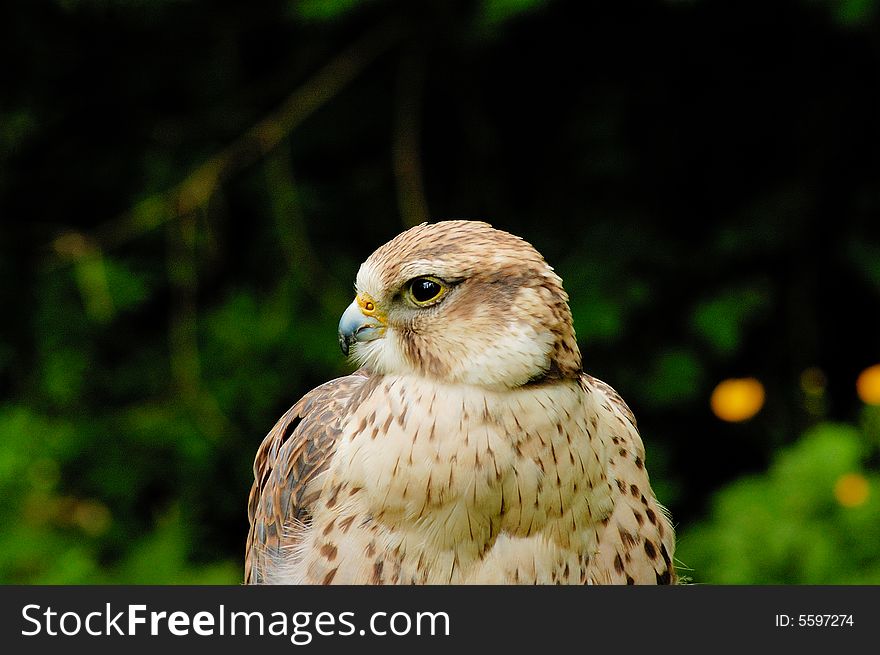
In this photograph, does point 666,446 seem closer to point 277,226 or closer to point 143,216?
point 277,226

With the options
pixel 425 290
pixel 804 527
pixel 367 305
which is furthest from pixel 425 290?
pixel 804 527

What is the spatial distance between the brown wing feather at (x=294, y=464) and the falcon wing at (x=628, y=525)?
0.51 metres

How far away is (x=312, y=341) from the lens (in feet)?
13.1

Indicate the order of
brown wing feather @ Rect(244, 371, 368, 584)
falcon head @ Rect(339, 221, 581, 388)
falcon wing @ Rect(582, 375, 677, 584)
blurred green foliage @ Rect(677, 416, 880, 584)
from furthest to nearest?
blurred green foliage @ Rect(677, 416, 880, 584)
brown wing feather @ Rect(244, 371, 368, 584)
falcon wing @ Rect(582, 375, 677, 584)
falcon head @ Rect(339, 221, 581, 388)

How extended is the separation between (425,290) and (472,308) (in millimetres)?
99

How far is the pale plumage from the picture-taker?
5.94 feet

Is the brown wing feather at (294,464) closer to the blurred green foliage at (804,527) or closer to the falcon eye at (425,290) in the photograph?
the falcon eye at (425,290)

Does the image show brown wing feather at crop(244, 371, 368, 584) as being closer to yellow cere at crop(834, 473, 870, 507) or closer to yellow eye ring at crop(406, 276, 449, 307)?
yellow eye ring at crop(406, 276, 449, 307)

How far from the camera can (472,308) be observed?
6.06ft

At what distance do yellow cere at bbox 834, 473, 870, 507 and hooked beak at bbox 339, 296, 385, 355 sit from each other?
6.54 ft

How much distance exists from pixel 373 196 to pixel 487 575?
267cm

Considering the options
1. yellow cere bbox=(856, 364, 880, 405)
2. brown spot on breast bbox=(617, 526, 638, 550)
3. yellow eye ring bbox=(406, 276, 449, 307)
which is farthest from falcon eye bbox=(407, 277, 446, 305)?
yellow cere bbox=(856, 364, 880, 405)

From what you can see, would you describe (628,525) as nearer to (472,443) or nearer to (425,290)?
(472,443)

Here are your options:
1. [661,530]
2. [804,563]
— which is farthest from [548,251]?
[661,530]
